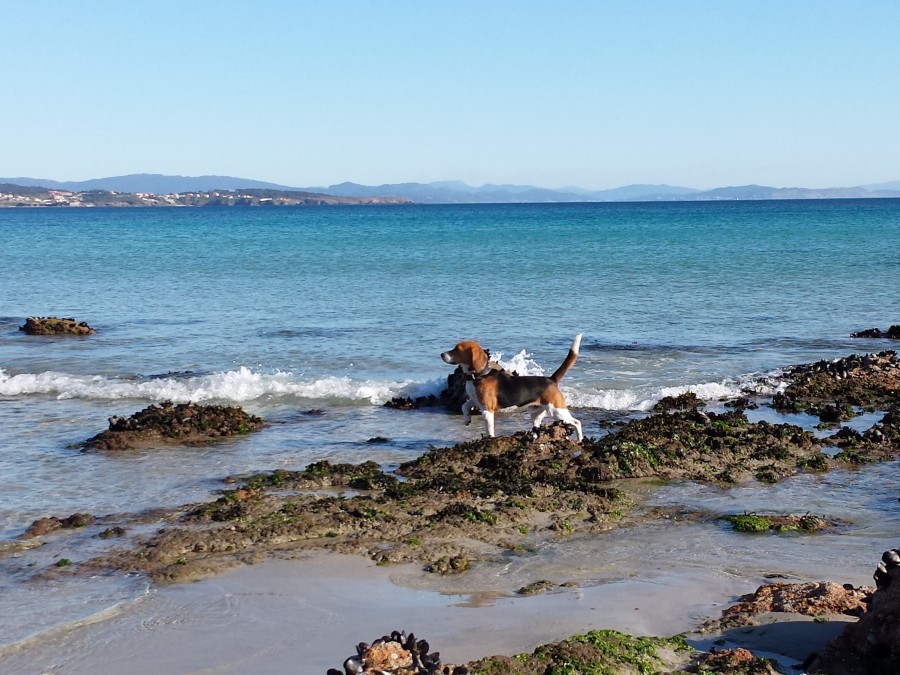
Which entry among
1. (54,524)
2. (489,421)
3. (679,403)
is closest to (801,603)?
(489,421)

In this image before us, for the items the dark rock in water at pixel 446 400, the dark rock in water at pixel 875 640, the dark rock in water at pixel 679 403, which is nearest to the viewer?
the dark rock in water at pixel 875 640

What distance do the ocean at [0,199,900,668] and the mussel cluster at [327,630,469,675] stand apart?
1.30 m

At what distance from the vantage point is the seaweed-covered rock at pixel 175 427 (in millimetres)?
12312

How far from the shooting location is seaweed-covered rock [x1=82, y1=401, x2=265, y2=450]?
12.3 meters

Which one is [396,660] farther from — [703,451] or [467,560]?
[703,451]

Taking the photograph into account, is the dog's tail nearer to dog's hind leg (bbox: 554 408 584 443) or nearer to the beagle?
the beagle

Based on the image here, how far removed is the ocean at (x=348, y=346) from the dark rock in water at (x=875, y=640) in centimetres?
257

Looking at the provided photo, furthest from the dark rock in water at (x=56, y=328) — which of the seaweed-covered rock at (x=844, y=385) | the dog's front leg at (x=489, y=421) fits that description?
the seaweed-covered rock at (x=844, y=385)

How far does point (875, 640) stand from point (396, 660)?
257 cm

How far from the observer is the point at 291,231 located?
8819 centimetres

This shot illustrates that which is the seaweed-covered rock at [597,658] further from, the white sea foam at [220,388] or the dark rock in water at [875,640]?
the white sea foam at [220,388]

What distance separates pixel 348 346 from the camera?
21.3m

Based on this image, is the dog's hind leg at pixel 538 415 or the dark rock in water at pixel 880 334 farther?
the dark rock in water at pixel 880 334

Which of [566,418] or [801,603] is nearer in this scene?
[801,603]
